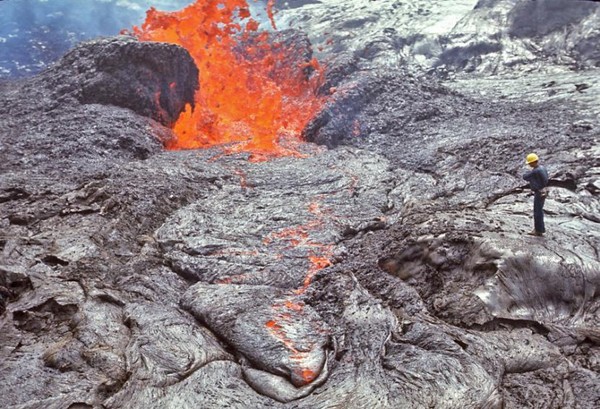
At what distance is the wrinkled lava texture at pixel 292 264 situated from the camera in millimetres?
5633

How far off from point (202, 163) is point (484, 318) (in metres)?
7.95

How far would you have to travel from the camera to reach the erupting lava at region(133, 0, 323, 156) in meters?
15.2

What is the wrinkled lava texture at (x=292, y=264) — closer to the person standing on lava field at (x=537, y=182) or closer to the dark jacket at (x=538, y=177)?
the person standing on lava field at (x=537, y=182)

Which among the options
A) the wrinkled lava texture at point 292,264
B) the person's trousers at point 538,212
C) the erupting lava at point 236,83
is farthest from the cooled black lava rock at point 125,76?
the person's trousers at point 538,212

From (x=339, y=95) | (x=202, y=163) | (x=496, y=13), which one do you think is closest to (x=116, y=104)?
(x=202, y=163)

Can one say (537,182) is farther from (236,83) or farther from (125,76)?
(236,83)

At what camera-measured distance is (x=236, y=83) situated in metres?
19.1

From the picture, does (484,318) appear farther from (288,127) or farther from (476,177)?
(288,127)

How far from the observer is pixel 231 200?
10281 millimetres

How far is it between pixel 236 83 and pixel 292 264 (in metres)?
12.8

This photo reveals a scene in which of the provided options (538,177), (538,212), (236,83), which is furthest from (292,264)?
(236,83)

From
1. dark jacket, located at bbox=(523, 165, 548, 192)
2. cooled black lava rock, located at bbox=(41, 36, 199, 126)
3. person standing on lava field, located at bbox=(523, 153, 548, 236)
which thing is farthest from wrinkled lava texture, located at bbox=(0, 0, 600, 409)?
dark jacket, located at bbox=(523, 165, 548, 192)

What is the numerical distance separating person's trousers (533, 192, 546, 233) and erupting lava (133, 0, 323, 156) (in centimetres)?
736

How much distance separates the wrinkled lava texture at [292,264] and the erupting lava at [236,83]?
3.59 feet
